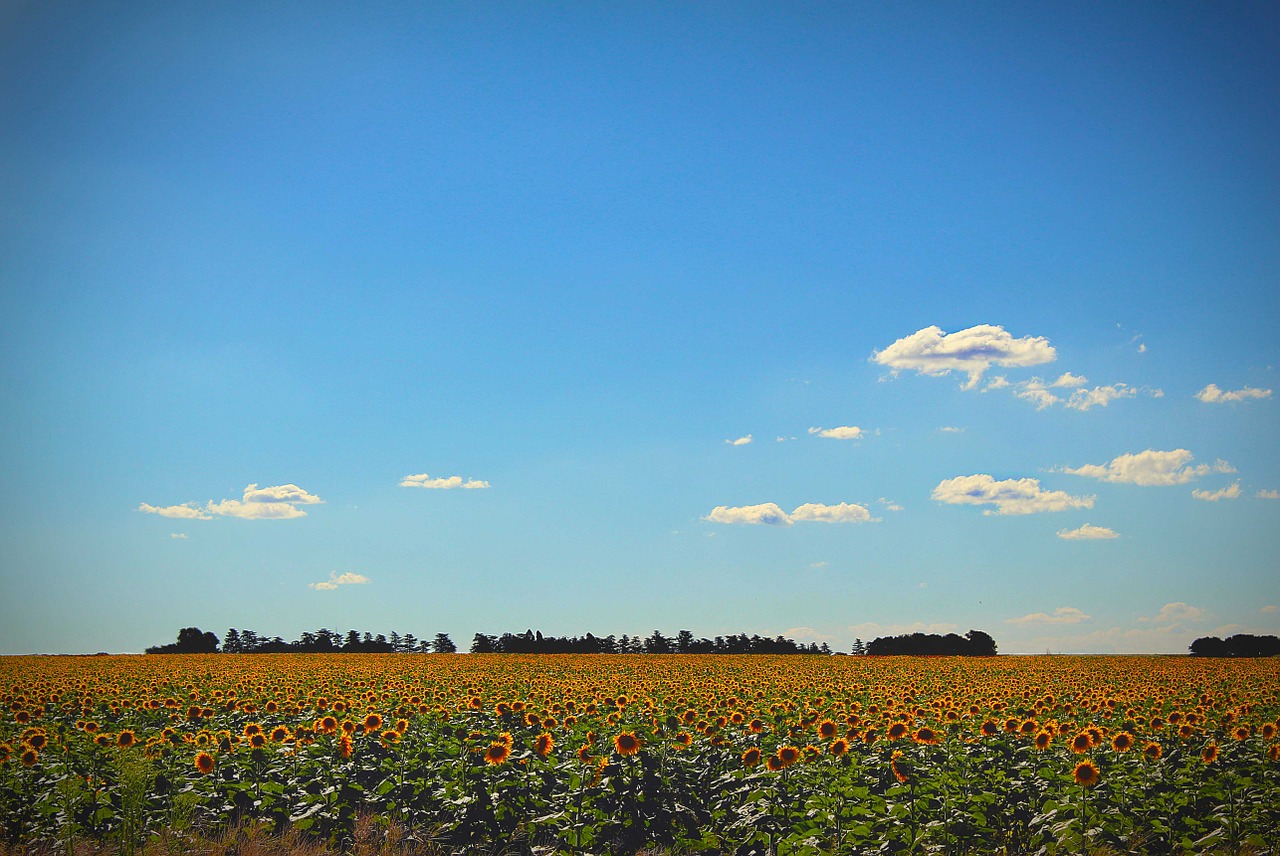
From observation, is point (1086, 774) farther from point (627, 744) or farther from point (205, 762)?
point (205, 762)

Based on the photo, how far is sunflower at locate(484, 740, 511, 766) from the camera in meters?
12.7

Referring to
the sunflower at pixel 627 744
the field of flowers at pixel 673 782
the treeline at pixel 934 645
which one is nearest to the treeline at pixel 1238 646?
the treeline at pixel 934 645

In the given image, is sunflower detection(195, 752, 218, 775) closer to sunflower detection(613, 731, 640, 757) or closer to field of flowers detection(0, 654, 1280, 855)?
field of flowers detection(0, 654, 1280, 855)

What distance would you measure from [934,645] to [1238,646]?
22.7 m

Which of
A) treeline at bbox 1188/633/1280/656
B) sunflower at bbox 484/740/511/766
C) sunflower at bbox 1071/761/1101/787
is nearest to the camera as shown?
sunflower at bbox 1071/761/1101/787

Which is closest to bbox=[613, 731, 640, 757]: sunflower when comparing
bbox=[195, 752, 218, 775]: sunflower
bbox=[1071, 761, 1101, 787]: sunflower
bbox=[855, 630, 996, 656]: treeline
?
bbox=[1071, 761, 1101, 787]: sunflower

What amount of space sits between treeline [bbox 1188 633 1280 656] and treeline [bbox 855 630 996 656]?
637 inches

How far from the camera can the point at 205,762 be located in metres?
12.9

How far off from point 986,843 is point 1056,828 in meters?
0.92

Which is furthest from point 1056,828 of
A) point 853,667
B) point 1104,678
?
point 853,667

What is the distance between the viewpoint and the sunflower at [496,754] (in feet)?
41.7

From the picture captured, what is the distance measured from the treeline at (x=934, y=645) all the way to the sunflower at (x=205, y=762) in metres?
59.7

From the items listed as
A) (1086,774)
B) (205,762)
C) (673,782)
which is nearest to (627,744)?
(673,782)

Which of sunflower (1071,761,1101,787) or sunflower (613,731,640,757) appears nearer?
sunflower (1071,761,1101,787)
